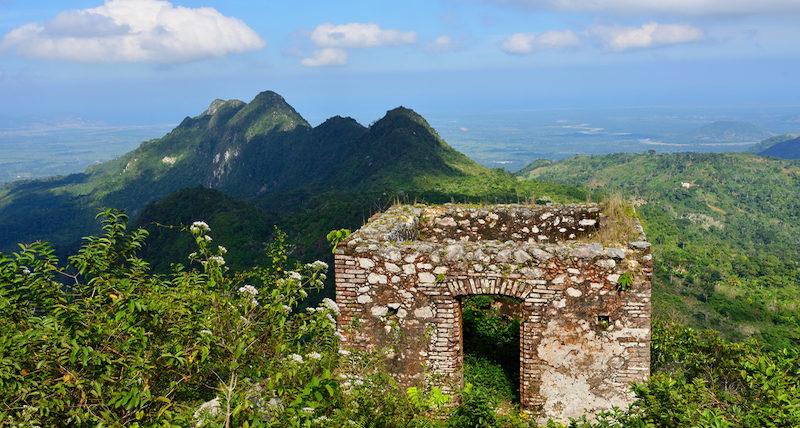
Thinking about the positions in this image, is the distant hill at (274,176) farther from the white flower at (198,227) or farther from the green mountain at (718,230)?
the white flower at (198,227)

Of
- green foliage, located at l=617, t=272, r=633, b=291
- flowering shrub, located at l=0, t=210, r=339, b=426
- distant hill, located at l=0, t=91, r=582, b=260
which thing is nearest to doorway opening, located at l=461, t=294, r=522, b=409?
green foliage, located at l=617, t=272, r=633, b=291

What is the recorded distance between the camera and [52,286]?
14.9 ft

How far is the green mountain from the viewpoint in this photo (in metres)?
29.9

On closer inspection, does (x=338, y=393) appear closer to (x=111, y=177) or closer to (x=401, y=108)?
(x=401, y=108)

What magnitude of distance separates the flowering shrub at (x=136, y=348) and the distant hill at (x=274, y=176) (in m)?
21.4

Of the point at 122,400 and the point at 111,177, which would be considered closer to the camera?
the point at 122,400

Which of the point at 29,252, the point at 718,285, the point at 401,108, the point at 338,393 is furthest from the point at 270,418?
the point at 401,108

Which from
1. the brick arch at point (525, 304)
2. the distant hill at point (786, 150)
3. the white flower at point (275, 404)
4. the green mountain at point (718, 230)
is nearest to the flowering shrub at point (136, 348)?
the white flower at point (275, 404)

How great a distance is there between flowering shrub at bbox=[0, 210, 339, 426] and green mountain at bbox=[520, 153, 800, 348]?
613 cm

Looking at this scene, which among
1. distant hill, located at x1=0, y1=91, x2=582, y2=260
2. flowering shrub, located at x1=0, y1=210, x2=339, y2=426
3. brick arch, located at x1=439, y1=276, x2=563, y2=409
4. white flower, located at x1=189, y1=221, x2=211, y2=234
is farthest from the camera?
distant hill, located at x1=0, y1=91, x2=582, y2=260

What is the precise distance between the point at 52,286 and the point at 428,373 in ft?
15.1

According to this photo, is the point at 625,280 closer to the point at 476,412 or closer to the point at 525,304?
the point at 525,304

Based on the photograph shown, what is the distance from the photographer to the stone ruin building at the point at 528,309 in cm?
644

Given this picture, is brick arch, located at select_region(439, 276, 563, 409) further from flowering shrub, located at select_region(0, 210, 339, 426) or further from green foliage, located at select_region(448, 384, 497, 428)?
flowering shrub, located at select_region(0, 210, 339, 426)
